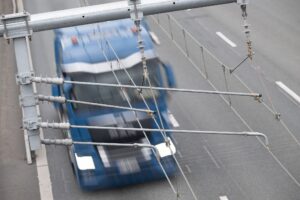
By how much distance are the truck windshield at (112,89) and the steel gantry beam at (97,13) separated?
4.55 meters

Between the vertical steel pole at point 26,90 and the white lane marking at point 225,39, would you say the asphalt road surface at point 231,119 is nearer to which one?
the white lane marking at point 225,39

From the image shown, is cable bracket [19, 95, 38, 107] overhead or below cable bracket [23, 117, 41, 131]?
overhead

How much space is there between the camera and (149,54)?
19.0m

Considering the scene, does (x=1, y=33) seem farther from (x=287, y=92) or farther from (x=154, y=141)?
(x=287, y=92)

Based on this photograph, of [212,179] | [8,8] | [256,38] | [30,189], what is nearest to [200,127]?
[212,179]

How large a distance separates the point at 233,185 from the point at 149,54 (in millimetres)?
3944

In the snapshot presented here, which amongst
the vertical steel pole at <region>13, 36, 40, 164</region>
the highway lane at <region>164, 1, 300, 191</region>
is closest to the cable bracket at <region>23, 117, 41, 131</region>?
the vertical steel pole at <region>13, 36, 40, 164</region>

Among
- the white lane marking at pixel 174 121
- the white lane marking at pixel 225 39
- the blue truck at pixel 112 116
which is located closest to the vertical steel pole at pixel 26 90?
the blue truck at pixel 112 116

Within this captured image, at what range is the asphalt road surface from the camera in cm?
1825

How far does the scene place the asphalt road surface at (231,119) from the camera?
18250 millimetres

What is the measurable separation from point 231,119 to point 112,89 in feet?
15.7

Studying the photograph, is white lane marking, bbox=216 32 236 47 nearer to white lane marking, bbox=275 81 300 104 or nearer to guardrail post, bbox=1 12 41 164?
white lane marking, bbox=275 81 300 104

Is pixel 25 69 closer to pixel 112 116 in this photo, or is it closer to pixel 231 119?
pixel 112 116

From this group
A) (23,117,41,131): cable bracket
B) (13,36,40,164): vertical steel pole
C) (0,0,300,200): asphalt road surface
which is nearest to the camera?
(13,36,40,164): vertical steel pole
